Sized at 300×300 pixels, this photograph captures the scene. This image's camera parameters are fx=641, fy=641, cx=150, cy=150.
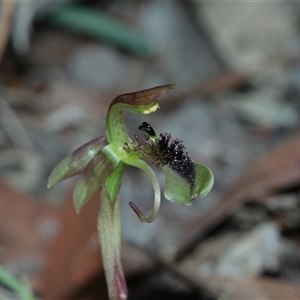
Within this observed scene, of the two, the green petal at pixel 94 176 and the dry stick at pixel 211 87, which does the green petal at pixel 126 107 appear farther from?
the dry stick at pixel 211 87

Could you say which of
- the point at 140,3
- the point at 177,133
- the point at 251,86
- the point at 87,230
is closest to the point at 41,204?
the point at 87,230

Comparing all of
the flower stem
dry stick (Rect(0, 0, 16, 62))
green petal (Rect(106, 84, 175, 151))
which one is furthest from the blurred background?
green petal (Rect(106, 84, 175, 151))

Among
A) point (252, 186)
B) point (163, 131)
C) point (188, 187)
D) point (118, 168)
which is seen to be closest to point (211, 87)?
point (163, 131)

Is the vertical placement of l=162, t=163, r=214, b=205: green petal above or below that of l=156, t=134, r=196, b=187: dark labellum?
below

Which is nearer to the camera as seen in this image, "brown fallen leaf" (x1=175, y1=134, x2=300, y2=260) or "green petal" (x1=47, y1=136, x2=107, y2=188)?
"green petal" (x1=47, y1=136, x2=107, y2=188)

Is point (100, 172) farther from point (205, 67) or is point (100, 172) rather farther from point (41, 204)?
point (205, 67)

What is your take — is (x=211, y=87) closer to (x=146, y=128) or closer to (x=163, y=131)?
(x=163, y=131)

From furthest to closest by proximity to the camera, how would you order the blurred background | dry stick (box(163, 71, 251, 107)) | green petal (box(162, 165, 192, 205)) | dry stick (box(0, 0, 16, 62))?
dry stick (box(163, 71, 251, 107))
dry stick (box(0, 0, 16, 62))
the blurred background
green petal (box(162, 165, 192, 205))

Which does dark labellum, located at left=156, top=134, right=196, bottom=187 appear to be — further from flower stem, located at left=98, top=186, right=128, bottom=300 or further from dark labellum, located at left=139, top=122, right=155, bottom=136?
flower stem, located at left=98, top=186, right=128, bottom=300
